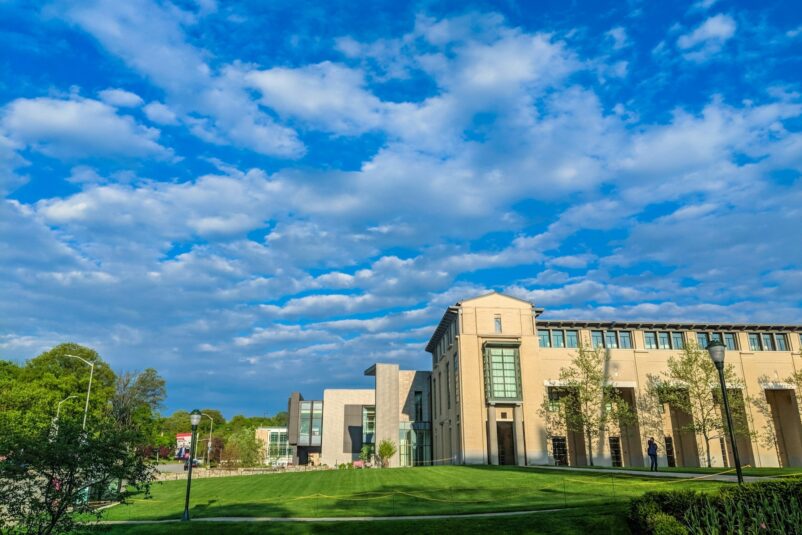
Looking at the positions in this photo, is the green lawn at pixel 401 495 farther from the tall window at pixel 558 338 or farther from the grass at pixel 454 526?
the tall window at pixel 558 338

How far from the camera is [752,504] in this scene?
1312 centimetres

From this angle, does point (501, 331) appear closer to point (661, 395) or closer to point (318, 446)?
point (661, 395)

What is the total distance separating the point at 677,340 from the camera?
190 feet

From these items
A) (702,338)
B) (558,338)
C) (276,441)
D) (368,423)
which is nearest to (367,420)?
(368,423)

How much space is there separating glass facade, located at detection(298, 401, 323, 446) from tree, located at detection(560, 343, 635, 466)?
3720cm

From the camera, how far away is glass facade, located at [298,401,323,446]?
77.4m

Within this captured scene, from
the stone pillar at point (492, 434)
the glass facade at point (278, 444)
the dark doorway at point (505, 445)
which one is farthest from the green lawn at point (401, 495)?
the glass facade at point (278, 444)

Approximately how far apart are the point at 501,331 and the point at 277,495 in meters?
29.1

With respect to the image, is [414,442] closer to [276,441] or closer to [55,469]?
[276,441]

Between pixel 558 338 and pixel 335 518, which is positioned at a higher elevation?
pixel 558 338

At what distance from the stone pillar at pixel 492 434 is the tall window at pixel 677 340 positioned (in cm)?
2097

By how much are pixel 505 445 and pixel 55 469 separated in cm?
4594

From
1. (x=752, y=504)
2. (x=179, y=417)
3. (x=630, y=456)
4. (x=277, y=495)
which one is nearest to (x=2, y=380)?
(x=277, y=495)

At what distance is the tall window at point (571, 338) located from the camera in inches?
2217
